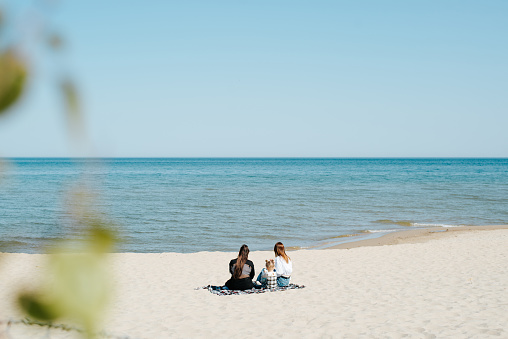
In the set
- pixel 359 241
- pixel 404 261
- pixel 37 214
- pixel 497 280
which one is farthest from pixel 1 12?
pixel 37 214

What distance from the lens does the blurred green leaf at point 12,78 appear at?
1.20 feet

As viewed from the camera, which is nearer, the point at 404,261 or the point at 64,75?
the point at 64,75

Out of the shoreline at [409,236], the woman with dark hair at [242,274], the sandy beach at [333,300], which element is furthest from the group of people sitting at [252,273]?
the shoreline at [409,236]

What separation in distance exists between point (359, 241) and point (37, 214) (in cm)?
1658

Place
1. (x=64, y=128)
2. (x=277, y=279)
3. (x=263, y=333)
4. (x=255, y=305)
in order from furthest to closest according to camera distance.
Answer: (x=277, y=279), (x=255, y=305), (x=263, y=333), (x=64, y=128)

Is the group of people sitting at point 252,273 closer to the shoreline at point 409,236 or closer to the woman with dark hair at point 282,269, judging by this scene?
the woman with dark hair at point 282,269

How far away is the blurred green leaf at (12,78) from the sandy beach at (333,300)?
508cm

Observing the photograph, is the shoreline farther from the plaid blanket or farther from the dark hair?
the dark hair

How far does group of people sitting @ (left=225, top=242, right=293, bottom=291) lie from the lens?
1109cm

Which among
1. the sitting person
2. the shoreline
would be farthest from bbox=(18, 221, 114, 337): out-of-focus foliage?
the shoreline

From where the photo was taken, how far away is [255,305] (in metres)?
10.0

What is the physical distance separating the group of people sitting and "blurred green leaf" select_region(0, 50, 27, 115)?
10639mm

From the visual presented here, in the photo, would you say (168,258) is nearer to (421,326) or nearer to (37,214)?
(421,326)

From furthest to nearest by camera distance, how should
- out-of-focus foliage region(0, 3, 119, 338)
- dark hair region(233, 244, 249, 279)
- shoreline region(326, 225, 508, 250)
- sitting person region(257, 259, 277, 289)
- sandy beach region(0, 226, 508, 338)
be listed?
1. shoreline region(326, 225, 508, 250)
2. sitting person region(257, 259, 277, 289)
3. dark hair region(233, 244, 249, 279)
4. sandy beach region(0, 226, 508, 338)
5. out-of-focus foliage region(0, 3, 119, 338)
